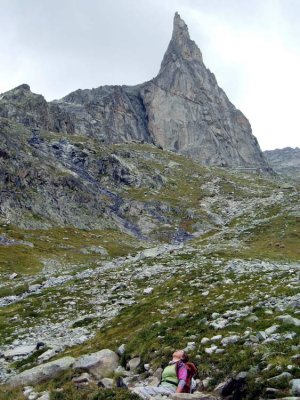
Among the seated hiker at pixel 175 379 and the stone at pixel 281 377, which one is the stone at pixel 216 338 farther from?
the stone at pixel 281 377

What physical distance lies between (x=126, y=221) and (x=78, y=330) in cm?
9281

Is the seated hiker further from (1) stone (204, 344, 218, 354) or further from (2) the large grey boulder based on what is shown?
(2) the large grey boulder

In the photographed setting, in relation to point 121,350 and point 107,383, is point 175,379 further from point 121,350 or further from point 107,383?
point 121,350

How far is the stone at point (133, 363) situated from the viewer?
20.5 m

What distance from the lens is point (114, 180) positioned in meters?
151

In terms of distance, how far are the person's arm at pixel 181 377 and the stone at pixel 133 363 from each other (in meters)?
4.67

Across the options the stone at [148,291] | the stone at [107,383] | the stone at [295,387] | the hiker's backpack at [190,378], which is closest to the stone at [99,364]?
the stone at [107,383]

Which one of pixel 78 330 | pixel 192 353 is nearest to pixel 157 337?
pixel 192 353

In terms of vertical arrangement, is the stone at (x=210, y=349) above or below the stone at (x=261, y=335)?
below

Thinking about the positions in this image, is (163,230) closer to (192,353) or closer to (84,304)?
(84,304)

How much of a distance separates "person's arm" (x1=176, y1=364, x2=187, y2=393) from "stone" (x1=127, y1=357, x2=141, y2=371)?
4.67 metres

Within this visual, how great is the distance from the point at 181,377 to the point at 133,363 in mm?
5403

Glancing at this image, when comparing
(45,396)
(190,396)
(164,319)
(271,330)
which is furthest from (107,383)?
(164,319)

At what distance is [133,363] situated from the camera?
20828 millimetres
